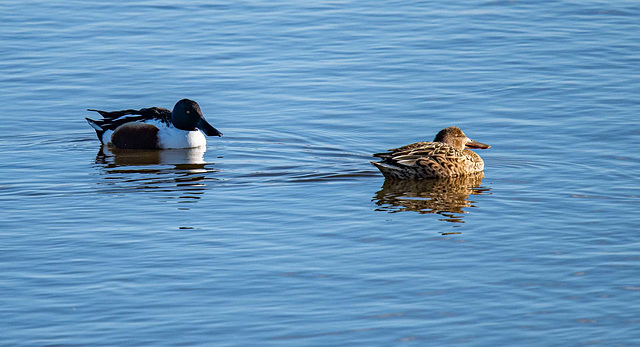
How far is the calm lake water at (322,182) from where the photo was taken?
7.71 m

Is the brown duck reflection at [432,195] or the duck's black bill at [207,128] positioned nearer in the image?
the brown duck reflection at [432,195]

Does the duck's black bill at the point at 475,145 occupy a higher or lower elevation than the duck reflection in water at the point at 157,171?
higher

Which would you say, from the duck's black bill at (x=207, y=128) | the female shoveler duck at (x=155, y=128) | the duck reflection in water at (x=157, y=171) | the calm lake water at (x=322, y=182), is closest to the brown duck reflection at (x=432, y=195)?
the calm lake water at (x=322, y=182)

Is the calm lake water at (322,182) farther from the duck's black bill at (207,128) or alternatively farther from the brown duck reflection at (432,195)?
the duck's black bill at (207,128)

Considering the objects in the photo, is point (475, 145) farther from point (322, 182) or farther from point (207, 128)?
point (207, 128)

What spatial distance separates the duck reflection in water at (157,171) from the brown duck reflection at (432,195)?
2.02 metres

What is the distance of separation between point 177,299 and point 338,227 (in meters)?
2.35

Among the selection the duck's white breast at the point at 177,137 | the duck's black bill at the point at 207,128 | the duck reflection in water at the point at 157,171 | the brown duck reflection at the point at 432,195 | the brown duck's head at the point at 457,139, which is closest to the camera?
the brown duck reflection at the point at 432,195

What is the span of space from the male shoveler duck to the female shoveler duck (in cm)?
310

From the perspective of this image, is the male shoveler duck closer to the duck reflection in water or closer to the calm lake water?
the calm lake water

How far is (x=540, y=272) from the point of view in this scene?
28.0ft

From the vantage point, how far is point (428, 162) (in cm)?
1177

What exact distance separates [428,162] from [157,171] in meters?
3.30

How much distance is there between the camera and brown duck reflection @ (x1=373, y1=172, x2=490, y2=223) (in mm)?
10703
